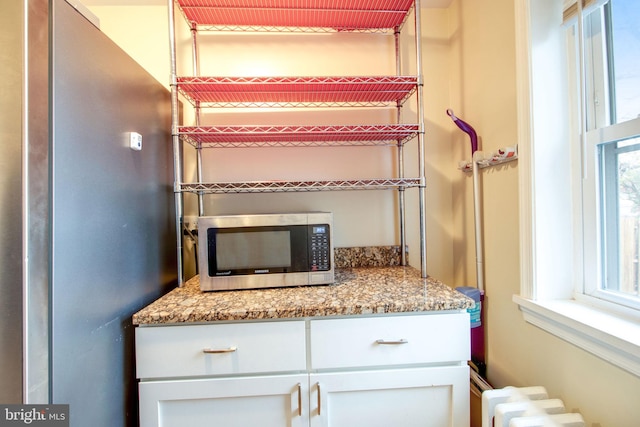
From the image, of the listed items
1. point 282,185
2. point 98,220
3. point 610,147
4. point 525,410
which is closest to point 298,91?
point 282,185

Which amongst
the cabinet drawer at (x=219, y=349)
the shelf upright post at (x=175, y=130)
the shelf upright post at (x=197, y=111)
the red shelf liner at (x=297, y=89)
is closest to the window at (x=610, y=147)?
the red shelf liner at (x=297, y=89)

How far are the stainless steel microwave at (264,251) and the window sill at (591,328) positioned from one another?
2.45ft

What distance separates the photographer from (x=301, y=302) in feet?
3.03

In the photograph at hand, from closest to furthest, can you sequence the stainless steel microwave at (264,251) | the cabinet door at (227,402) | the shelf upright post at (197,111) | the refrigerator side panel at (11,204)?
the refrigerator side panel at (11,204) < the cabinet door at (227,402) < the stainless steel microwave at (264,251) < the shelf upright post at (197,111)

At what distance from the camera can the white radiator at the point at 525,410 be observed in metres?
0.72

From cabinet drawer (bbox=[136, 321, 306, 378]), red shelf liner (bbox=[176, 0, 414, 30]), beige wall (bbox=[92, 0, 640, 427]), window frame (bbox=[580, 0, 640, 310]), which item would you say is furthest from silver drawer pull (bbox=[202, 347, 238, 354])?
red shelf liner (bbox=[176, 0, 414, 30])

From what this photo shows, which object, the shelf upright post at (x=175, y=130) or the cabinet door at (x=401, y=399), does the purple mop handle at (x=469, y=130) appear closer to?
the cabinet door at (x=401, y=399)

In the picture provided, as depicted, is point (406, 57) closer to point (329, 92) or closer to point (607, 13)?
point (329, 92)

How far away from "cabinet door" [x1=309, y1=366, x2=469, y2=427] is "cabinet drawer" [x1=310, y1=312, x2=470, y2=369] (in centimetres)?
4

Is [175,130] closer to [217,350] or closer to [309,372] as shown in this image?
[217,350]

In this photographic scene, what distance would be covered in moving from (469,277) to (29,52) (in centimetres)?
179

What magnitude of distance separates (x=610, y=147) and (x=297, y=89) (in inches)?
44.6

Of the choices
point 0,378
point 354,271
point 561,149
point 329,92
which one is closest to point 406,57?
point 329,92

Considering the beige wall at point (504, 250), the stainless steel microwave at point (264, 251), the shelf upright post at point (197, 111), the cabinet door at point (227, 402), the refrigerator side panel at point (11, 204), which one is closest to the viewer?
the refrigerator side panel at point (11, 204)
